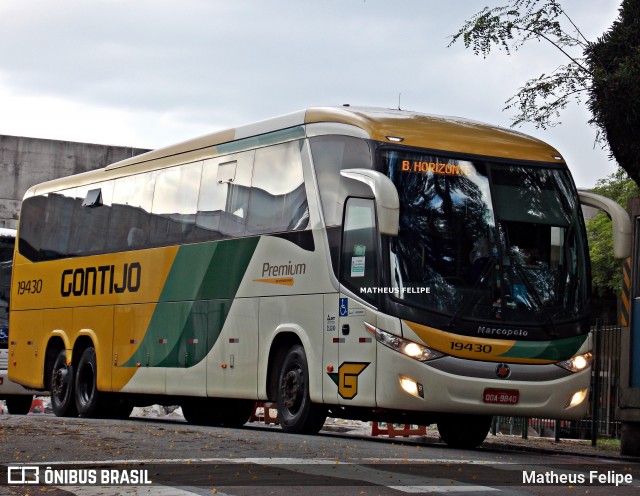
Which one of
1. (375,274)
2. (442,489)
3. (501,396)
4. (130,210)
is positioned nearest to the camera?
(442,489)

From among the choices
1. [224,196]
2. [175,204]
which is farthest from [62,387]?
[224,196]

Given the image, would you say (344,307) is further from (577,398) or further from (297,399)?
(577,398)

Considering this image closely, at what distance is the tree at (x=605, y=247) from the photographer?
53312 mm

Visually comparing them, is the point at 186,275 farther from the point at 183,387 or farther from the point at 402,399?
the point at 402,399

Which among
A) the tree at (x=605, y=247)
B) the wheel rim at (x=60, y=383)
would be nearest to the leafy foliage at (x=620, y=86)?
the wheel rim at (x=60, y=383)

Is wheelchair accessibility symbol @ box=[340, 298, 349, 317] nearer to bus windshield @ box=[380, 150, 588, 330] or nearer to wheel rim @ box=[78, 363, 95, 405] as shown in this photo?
bus windshield @ box=[380, 150, 588, 330]

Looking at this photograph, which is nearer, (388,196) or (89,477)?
(89,477)

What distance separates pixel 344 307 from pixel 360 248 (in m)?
0.74

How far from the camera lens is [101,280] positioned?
23609 mm

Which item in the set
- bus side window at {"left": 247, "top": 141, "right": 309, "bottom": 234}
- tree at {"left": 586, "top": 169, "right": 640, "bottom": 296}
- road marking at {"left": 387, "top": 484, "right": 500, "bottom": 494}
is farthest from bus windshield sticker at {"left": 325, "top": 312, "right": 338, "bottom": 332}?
tree at {"left": 586, "top": 169, "right": 640, "bottom": 296}

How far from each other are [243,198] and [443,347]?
4600 mm

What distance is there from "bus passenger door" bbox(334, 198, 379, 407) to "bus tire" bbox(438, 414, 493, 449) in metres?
1.92

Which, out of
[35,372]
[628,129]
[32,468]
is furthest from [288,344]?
[35,372]

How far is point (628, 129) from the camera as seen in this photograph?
18.1 metres
